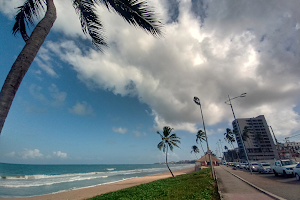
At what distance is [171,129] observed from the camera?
26078mm

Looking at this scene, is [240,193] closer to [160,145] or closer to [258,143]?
[160,145]

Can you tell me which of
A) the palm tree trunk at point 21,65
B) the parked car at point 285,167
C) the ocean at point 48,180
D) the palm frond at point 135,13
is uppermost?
the palm frond at point 135,13

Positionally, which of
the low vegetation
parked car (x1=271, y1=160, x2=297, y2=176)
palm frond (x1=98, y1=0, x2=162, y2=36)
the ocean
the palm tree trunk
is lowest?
the ocean

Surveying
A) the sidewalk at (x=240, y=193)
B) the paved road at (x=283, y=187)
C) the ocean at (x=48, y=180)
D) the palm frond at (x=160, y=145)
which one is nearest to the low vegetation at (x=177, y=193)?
the sidewalk at (x=240, y=193)

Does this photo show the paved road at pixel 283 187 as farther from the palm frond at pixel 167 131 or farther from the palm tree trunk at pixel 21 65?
the palm frond at pixel 167 131

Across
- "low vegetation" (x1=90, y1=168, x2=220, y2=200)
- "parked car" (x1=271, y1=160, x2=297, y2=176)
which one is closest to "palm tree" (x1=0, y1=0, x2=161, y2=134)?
"low vegetation" (x1=90, y1=168, x2=220, y2=200)

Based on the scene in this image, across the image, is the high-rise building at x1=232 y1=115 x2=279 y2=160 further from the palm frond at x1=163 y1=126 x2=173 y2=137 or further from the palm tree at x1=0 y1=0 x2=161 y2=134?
the palm tree at x1=0 y1=0 x2=161 y2=134

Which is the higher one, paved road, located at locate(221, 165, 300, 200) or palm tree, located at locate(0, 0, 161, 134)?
palm tree, located at locate(0, 0, 161, 134)

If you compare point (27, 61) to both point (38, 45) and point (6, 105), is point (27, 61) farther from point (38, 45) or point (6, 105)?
point (6, 105)

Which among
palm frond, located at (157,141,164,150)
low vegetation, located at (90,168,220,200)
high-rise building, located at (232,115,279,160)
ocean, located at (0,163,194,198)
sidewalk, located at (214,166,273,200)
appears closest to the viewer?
sidewalk, located at (214,166,273,200)

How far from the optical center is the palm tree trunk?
2486 millimetres

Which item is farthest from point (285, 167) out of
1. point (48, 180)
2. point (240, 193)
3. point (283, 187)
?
point (48, 180)

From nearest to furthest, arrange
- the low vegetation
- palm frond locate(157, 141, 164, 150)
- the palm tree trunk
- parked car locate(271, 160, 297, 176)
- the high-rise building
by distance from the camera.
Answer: the palm tree trunk
the low vegetation
parked car locate(271, 160, 297, 176)
palm frond locate(157, 141, 164, 150)
the high-rise building

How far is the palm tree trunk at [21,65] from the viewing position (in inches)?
97.9
